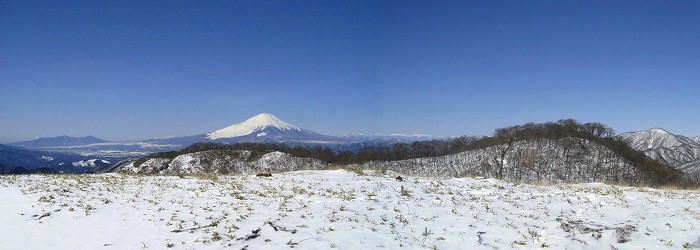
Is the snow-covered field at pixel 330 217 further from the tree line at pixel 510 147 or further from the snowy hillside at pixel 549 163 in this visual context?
the snowy hillside at pixel 549 163

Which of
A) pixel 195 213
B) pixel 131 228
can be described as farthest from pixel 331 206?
pixel 131 228

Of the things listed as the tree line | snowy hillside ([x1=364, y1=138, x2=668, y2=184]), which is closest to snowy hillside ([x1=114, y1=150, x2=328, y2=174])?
the tree line

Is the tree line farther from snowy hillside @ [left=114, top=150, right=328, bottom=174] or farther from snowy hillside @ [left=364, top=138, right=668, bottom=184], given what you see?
snowy hillside @ [left=114, top=150, right=328, bottom=174]

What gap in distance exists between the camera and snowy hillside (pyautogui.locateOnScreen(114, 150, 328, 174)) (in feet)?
466

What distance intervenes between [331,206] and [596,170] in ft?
461

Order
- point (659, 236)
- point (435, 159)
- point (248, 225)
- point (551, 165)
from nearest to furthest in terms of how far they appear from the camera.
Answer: point (659, 236)
point (248, 225)
point (551, 165)
point (435, 159)

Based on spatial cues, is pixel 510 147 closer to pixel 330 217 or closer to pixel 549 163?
pixel 549 163

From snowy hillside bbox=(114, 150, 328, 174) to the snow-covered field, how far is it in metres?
122

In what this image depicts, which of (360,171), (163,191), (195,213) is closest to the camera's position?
(195,213)

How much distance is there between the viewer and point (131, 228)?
1123 centimetres

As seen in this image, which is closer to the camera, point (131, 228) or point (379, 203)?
point (131, 228)

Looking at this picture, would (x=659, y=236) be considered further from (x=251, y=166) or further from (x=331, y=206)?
(x=251, y=166)

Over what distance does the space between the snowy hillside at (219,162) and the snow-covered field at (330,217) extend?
122417 millimetres

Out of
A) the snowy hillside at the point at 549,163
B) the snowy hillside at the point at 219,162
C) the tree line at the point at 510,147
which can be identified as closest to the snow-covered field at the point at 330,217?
the tree line at the point at 510,147
